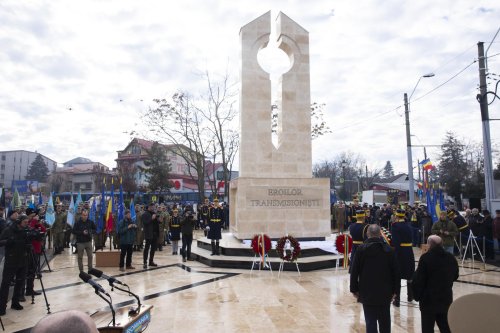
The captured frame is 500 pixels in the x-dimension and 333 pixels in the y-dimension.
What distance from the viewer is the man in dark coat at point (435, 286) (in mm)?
4934

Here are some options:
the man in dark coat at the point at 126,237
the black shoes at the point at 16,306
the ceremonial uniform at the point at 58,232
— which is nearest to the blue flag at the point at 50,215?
the ceremonial uniform at the point at 58,232

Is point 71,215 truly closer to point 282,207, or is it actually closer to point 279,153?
point 282,207

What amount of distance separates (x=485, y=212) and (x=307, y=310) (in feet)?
32.7

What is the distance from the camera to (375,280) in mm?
4754

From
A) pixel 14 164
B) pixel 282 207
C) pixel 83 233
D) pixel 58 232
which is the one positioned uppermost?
pixel 14 164

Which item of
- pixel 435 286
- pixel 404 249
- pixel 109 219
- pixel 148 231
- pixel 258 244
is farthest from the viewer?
pixel 109 219

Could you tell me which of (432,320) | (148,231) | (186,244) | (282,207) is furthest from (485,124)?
(148,231)

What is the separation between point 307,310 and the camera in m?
7.02

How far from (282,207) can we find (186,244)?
154 inches

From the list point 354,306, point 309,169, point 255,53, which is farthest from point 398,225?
point 255,53

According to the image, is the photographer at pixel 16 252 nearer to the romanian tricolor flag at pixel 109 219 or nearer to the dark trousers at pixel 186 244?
the dark trousers at pixel 186 244

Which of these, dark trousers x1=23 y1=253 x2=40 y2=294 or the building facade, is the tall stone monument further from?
the building facade

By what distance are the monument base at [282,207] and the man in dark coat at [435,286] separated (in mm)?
9276

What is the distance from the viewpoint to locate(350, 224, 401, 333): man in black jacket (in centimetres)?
472
